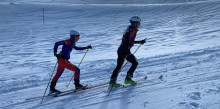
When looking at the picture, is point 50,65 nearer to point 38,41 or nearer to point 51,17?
point 38,41

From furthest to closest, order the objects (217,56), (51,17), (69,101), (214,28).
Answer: (51,17)
(214,28)
(217,56)
(69,101)

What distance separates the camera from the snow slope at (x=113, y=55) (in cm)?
522

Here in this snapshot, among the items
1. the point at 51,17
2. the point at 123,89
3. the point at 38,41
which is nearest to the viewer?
the point at 123,89

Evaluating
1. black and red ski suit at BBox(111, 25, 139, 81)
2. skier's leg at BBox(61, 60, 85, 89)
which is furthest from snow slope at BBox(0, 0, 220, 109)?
black and red ski suit at BBox(111, 25, 139, 81)

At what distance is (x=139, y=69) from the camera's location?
7.65m

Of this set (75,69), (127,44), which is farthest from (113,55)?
(75,69)

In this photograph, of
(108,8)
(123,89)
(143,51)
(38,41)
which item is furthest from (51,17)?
(123,89)

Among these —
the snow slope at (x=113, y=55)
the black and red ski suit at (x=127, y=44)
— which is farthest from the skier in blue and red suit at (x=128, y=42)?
the snow slope at (x=113, y=55)

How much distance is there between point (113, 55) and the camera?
1009cm

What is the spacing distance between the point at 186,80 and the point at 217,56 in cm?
294

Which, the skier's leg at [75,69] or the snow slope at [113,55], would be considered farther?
the skier's leg at [75,69]

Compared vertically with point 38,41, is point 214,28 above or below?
above

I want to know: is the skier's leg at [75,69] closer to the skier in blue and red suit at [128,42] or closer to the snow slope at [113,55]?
the snow slope at [113,55]

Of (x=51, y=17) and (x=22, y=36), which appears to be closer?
(x=22, y=36)
